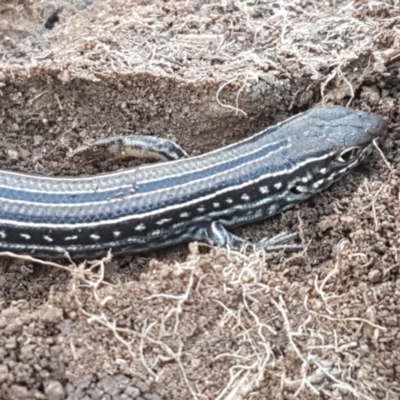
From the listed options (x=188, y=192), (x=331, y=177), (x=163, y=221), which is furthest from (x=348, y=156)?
(x=163, y=221)

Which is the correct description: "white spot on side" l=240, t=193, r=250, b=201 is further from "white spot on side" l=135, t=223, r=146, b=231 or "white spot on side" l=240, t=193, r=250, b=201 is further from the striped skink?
"white spot on side" l=135, t=223, r=146, b=231

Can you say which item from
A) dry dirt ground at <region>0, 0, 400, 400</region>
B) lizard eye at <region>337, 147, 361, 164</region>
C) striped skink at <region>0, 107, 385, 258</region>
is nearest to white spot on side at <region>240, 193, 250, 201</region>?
striped skink at <region>0, 107, 385, 258</region>

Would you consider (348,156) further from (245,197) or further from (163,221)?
(163,221)

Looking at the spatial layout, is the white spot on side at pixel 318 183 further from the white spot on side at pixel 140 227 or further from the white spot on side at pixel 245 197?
the white spot on side at pixel 140 227

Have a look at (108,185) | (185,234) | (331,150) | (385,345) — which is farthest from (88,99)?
(385,345)

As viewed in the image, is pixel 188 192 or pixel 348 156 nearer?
pixel 188 192
